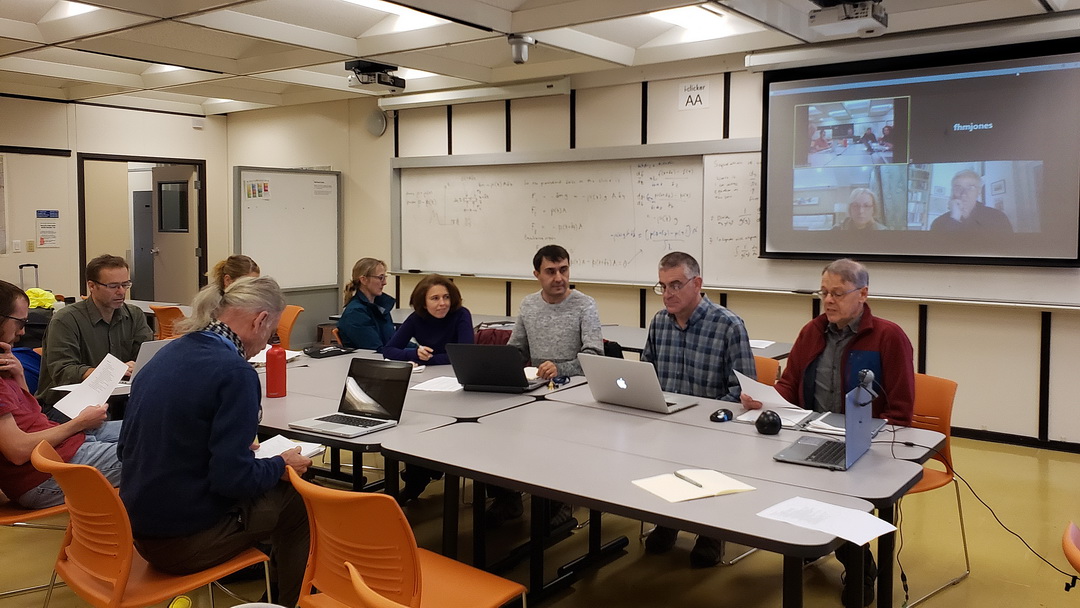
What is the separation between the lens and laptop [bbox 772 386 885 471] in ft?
8.07

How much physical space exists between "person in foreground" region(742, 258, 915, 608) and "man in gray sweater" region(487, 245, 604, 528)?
38.7 inches

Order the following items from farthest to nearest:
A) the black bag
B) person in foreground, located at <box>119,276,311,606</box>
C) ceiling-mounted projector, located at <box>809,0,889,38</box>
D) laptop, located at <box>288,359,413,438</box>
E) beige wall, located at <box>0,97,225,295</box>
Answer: beige wall, located at <box>0,97,225,295</box> → the black bag → ceiling-mounted projector, located at <box>809,0,889,38</box> → laptop, located at <box>288,359,413,438</box> → person in foreground, located at <box>119,276,311,606</box>

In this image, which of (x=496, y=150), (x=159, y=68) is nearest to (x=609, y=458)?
(x=496, y=150)

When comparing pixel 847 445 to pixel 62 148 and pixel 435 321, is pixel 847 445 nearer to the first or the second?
pixel 435 321

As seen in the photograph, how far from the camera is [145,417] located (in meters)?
2.37

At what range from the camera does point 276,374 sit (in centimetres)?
352

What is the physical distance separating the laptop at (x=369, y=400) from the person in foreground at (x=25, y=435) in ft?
2.49

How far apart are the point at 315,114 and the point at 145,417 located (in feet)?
22.7

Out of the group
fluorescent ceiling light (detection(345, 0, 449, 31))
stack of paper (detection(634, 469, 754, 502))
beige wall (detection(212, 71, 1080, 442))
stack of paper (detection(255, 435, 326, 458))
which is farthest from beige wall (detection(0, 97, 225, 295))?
stack of paper (detection(634, 469, 754, 502))

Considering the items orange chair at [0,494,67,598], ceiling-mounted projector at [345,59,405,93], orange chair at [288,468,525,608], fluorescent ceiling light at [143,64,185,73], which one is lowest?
orange chair at [0,494,67,598]

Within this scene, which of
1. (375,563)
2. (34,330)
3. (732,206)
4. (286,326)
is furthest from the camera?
(732,206)

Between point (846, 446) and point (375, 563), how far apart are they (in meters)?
1.38

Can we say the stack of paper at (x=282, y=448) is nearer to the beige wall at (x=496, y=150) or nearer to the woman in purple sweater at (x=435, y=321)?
the woman in purple sweater at (x=435, y=321)

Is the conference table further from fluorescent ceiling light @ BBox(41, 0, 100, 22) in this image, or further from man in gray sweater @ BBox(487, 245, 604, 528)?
fluorescent ceiling light @ BBox(41, 0, 100, 22)
